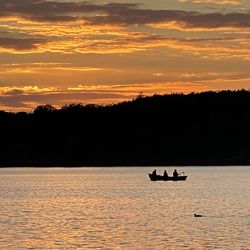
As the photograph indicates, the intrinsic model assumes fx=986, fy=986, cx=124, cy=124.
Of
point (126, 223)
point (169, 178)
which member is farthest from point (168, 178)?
point (126, 223)

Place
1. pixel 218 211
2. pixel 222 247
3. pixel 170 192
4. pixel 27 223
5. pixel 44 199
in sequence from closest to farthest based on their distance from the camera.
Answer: pixel 222 247, pixel 27 223, pixel 218 211, pixel 44 199, pixel 170 192

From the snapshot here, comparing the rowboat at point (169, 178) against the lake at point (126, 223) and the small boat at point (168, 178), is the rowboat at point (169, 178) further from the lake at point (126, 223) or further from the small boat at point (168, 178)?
the lake at point (126, 223)

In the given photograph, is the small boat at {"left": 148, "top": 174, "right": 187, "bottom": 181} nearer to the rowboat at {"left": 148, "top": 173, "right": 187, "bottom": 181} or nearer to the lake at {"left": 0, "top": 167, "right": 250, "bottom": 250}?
the rowboat at {"left": 148, "top": 173, "right": 187, "bottom": 181}

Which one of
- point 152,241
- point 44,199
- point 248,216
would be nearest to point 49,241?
point 152,241

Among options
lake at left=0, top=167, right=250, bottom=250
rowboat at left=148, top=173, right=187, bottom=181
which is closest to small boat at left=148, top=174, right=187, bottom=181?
rowboat at left=148, top=173, right=187, bottom=181

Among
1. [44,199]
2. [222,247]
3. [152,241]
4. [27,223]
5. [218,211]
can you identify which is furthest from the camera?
Result: [44,199]

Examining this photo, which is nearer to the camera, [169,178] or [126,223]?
[126,223]

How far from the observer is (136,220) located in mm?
83562

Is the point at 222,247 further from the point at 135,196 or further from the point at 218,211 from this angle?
the point at 135,196

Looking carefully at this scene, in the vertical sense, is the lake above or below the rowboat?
below

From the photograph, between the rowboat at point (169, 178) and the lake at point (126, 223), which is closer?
the lake at point (126, 223)

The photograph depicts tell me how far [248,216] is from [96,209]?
19159 millimetres

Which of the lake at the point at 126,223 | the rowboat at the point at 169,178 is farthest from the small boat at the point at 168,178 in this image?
the lake at the point at 126,223

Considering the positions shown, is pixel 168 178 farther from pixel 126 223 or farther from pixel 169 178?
pixel 126 223
